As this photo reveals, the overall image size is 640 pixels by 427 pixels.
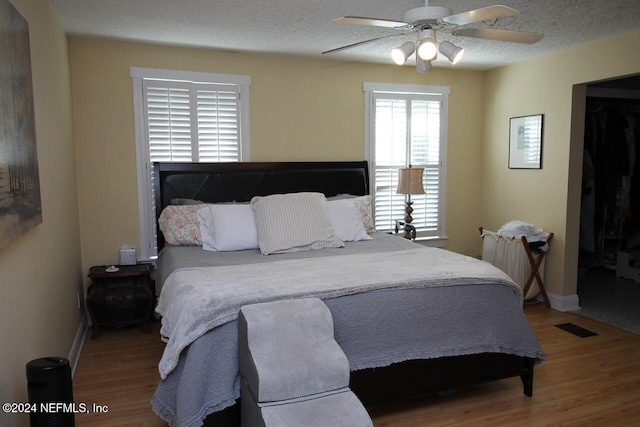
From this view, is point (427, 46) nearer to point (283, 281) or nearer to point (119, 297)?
point (283, 281)

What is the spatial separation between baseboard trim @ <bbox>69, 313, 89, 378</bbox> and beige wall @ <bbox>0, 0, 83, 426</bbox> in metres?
0.08

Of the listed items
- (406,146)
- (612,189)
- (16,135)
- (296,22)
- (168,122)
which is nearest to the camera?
(16,135)

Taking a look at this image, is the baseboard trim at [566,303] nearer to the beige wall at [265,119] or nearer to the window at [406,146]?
the beige wall at [265,119]

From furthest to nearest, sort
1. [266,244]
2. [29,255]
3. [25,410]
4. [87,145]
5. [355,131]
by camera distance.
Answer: [355,131]
[87,145]
[266,244]
[29,255]
[25,410]

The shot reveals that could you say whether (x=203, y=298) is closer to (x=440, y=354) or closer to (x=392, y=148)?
(x=440, y=354)

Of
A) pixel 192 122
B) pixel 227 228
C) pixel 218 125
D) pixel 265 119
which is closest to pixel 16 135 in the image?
pixel 227 228

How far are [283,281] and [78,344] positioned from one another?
1.96 meters

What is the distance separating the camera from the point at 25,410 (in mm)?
1960

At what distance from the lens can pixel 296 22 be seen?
11.5 ft

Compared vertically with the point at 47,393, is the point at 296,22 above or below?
above

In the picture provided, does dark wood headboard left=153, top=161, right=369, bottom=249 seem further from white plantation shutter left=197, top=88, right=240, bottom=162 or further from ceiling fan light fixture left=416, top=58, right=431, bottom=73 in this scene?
ceiling fan light fixture left=416, top=58, right=431, bottom=73

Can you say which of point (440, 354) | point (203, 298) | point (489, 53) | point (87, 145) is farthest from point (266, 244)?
point (489, 53)

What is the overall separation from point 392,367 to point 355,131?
9.65 feet

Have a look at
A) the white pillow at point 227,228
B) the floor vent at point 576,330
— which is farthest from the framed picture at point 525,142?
the white pillow at point 227,228
